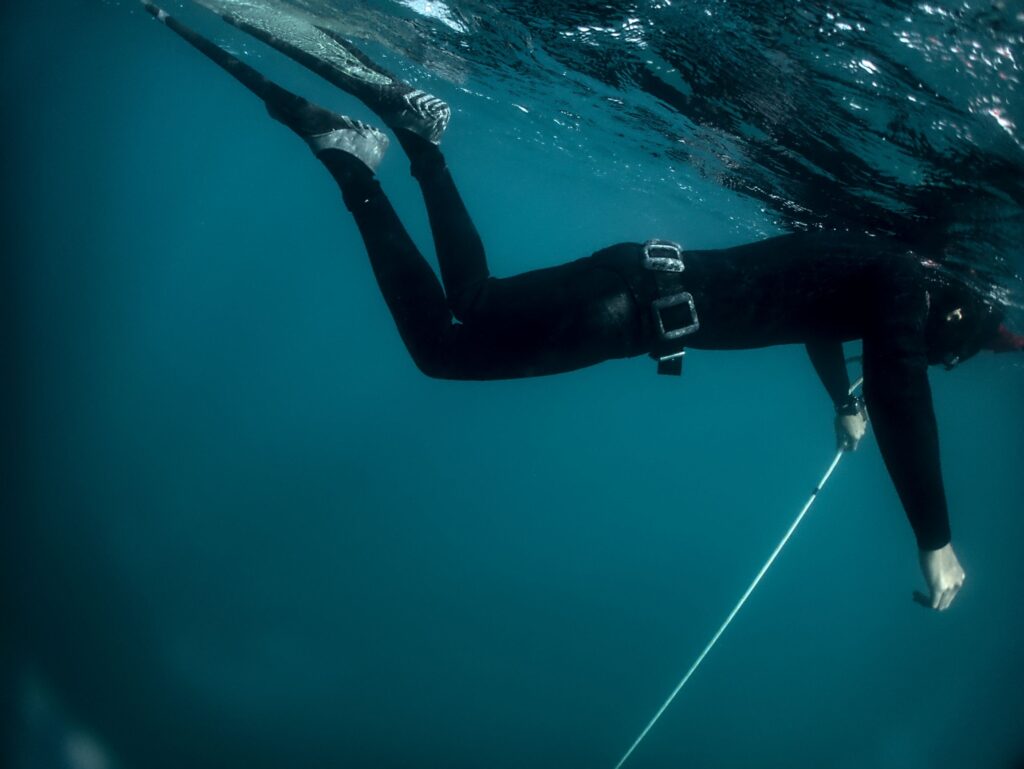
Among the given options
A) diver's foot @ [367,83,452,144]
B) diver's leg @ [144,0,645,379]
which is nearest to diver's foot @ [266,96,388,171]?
diver's foot @ [367,83,452,144]

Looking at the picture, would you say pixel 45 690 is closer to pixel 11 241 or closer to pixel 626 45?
pixel 11 241

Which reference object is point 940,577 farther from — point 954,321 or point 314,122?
point 314,122

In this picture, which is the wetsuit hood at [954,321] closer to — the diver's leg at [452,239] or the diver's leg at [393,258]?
the diver's leg at [452,239]

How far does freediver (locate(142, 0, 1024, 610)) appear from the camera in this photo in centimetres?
254

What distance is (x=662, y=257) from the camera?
269 cm

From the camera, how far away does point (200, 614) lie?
50.5ft

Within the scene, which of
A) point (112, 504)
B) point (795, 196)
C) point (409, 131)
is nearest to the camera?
point (409, 131)

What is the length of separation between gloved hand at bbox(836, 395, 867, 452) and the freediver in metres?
1.41

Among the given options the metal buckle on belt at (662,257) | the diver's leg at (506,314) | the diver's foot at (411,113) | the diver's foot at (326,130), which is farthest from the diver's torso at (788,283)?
the diver's foot at (326,130)

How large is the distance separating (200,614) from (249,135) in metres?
37.5

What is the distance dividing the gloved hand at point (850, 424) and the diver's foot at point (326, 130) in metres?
4.05

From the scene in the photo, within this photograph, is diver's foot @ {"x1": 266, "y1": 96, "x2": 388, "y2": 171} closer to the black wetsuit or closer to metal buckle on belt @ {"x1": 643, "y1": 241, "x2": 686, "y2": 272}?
the black wetsuit

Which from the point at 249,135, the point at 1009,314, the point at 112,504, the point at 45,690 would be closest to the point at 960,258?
the point at 1009,314

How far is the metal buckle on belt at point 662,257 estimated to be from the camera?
2.66m
